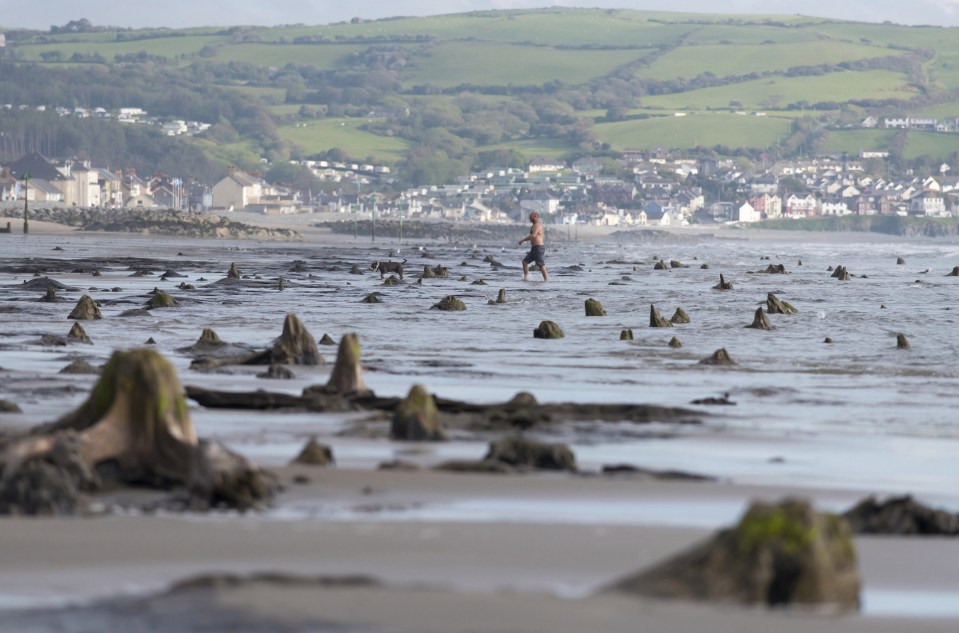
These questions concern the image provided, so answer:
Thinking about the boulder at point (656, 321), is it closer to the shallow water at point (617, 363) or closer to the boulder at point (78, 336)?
the shallow water at point (617, 363)

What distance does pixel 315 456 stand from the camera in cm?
845

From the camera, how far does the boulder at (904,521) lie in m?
6.90

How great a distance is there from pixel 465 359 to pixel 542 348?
7.50 ft

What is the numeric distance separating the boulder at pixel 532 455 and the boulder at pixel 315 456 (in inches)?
32.0

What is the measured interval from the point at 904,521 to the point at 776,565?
200cm

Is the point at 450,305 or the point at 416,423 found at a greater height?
the point at 416,423

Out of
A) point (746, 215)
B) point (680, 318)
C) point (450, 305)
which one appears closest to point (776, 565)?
point (680, 318)

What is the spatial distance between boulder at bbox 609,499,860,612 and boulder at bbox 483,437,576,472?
334cm

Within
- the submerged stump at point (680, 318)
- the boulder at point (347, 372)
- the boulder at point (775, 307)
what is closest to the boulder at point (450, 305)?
the submerged stump at point (680, 318)

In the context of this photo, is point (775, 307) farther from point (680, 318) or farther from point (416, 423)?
point (416, 423)

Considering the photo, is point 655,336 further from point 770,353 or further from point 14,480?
point 14,480

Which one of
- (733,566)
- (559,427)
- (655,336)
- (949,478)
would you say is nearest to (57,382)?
(559,427)

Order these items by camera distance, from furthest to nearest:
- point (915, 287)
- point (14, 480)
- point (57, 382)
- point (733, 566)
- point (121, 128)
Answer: point (121, 128), point (915, 287), point (57, 382), point (14, 480), point (733, 566)

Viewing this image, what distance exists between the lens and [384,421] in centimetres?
1061
